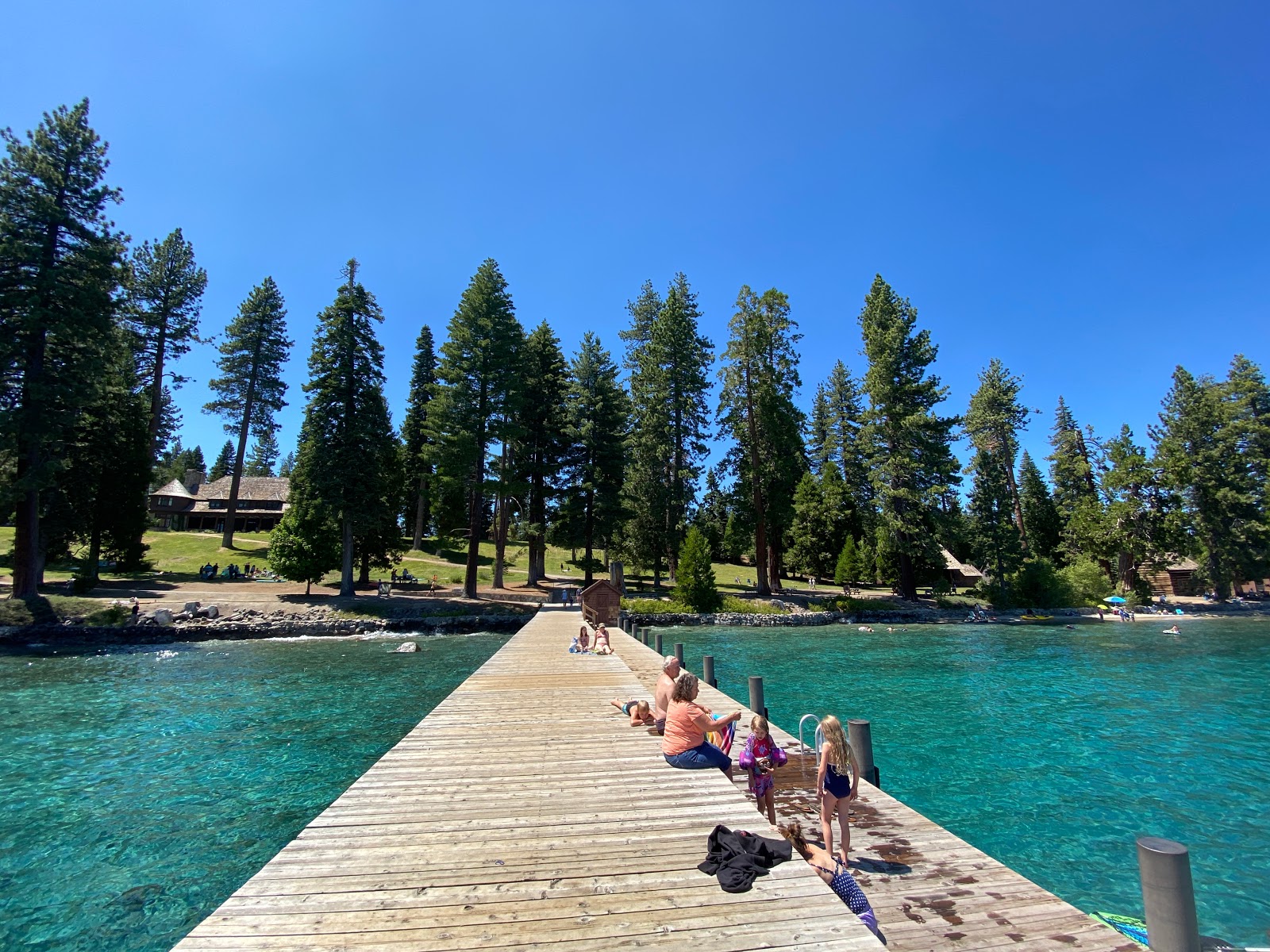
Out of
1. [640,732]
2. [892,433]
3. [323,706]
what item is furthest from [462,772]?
[892,433]

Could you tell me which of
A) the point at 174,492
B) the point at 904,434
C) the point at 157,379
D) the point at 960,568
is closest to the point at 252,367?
the point at 157,379

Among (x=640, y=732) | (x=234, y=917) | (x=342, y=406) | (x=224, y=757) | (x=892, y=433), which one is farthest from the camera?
(x=892, y=433)

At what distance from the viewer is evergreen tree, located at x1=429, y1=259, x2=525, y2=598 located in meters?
37.8

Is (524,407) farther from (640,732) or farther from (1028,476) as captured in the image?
(1028,476)

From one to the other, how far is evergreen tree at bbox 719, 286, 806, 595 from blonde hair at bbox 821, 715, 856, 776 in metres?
37.4

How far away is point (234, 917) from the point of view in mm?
3551

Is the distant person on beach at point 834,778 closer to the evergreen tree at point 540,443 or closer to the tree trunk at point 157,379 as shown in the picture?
the evergreen tree at point 540,443

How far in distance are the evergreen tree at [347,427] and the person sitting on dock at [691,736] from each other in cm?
3293

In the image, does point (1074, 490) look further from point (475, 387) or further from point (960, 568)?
point (475, 387)

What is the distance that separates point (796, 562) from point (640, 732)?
48754 millimetres

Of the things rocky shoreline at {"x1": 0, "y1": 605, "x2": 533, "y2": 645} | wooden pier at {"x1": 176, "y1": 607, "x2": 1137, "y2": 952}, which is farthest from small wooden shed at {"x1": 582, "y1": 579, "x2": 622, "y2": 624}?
wooden pier at {"x1": 176, "y1": 607, "x2": 1137, "y2": 952}

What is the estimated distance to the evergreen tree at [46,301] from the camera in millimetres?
27297

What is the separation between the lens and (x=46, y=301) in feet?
92.8

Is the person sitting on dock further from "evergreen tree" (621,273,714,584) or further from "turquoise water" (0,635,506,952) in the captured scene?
"evergreen tree" (621,273,714,584)
